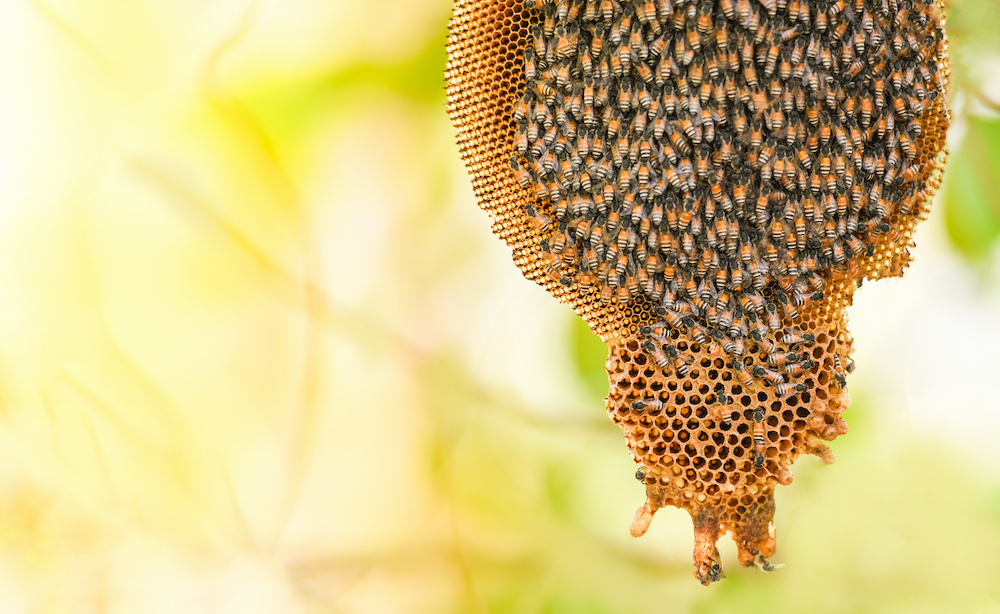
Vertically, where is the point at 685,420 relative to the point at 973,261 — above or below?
below

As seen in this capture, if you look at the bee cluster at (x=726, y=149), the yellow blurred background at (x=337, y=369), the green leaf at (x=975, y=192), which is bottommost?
the yellow blurred background at (x=337, y=369)

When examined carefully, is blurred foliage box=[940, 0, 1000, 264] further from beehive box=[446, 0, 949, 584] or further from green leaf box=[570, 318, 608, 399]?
green leaf box=[570, 318, 608, 399]

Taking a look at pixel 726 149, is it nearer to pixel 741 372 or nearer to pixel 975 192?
pixel 741 372

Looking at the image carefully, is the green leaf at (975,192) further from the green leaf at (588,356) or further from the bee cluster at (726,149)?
the green leaf at (588,356)

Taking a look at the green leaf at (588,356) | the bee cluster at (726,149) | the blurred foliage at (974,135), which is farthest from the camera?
Result: the green leaf at (588,356)

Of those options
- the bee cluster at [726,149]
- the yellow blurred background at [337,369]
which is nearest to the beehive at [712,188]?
the bee cluster at [726,149]

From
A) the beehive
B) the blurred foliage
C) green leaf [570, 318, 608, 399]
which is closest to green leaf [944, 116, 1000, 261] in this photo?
the blurred foliage

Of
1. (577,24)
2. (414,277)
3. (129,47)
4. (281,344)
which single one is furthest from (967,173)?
(129,47)

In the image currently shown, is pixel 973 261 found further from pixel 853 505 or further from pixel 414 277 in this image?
pixel 414 277
